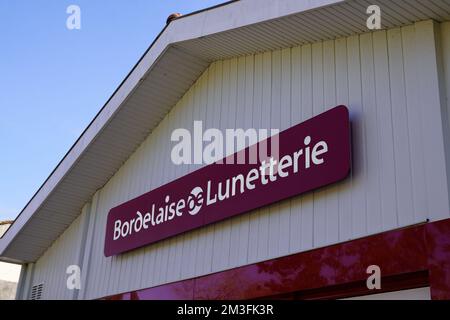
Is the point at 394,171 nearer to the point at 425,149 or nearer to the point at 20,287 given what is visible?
the point at 425,149

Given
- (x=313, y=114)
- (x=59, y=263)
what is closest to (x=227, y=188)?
(x=313, y=114)

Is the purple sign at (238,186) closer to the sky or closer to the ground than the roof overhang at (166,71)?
closer to the ground

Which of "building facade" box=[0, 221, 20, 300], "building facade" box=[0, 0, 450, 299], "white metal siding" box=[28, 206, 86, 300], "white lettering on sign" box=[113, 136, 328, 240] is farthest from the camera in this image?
"building facade" box=[0, 221, 20, 300]

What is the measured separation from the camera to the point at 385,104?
5.72 m

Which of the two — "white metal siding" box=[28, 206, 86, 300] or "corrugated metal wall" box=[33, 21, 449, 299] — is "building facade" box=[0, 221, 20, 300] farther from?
"corrugated metal wall" box=[33, 21, 449, 299]

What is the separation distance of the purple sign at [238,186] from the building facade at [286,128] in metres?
0.12

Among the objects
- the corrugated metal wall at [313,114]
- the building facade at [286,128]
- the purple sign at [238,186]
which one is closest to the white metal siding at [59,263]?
the building facade at [286,128]

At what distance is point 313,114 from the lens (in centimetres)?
643

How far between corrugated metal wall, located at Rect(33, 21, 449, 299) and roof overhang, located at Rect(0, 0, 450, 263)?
0.19 meters

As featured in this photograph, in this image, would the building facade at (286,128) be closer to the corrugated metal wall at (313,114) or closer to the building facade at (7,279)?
the corrugated metal wall at (313,114)

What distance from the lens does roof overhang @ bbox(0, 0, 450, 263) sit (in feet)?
19.7

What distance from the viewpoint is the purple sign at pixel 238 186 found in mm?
5961

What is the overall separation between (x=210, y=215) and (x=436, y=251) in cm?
305

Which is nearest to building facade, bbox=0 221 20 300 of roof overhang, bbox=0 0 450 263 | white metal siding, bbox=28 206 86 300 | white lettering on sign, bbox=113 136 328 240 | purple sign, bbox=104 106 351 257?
roof overhang, bbox=0 0 450 263
